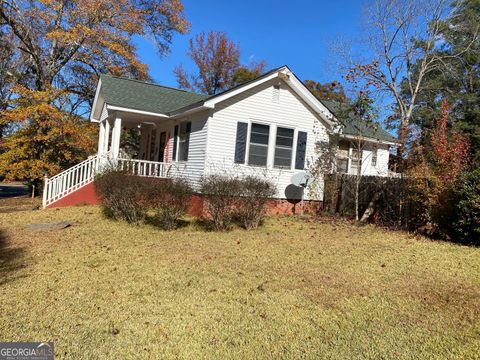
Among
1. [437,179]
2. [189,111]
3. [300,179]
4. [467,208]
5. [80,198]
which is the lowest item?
[80,198]

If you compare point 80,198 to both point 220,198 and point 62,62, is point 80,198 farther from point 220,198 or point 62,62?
point 62,62

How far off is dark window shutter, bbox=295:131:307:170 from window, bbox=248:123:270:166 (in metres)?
1.23

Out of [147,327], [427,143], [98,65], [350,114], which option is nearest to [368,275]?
[147,327]

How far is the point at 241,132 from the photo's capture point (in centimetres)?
1257

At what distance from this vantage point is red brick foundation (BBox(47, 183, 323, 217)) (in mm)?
12352

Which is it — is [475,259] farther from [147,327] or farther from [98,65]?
[98,65]

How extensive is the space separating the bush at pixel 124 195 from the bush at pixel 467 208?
7.33m

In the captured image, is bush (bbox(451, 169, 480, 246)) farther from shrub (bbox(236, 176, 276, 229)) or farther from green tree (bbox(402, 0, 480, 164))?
green tree (bbox(402, 0, 480, 164))

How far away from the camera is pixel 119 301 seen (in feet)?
14.6

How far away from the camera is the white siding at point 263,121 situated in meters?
12.2

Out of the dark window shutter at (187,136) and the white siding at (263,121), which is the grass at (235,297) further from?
the dark window shutter at (187,136)

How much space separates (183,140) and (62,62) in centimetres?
1265

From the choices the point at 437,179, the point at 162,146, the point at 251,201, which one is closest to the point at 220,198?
the point at 251,201

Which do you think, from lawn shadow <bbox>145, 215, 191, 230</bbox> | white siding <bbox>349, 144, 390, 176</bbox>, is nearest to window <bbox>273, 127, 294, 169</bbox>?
lawn shadow <bbox>145, 215, 191, 230</bbox>
